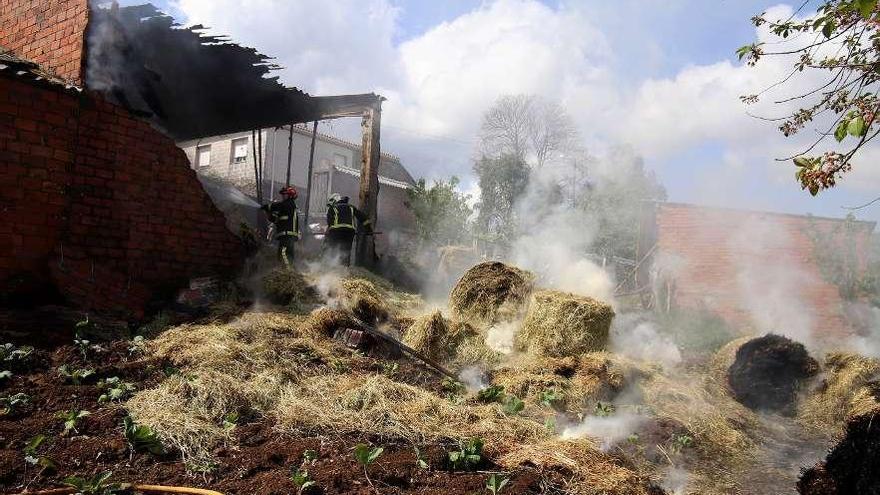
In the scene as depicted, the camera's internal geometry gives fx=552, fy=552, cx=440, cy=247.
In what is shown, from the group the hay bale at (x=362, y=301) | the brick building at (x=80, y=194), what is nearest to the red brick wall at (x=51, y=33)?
the brick building at (x=80, y=194)

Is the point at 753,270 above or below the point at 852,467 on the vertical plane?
above

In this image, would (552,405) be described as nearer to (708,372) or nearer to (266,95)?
(708,372)

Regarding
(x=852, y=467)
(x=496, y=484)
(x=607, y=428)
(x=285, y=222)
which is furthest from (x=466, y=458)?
(x=285, y=222)

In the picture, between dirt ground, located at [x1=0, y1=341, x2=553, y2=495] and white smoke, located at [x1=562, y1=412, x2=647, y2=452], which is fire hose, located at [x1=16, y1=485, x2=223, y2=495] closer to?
dirt ground, located at [x1=0, y1=341, x2=553, y2=495]

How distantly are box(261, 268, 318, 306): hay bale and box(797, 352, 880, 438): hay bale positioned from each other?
735 centimetres

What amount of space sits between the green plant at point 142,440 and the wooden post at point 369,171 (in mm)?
7894

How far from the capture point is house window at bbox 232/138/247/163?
28594 millimetres

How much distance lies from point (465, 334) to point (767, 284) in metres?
12.3

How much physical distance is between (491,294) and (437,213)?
10.2 meters

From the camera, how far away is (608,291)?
461 inches

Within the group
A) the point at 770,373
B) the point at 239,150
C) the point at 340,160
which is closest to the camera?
the point at 770,373

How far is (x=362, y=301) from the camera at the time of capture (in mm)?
7934

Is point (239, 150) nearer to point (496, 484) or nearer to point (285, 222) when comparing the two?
point (285, 222)

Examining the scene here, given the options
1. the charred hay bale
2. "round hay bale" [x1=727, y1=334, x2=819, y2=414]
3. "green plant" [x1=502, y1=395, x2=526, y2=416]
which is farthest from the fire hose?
"round hay bale" [x1=727, y1=334, x2=819, y2=414]
